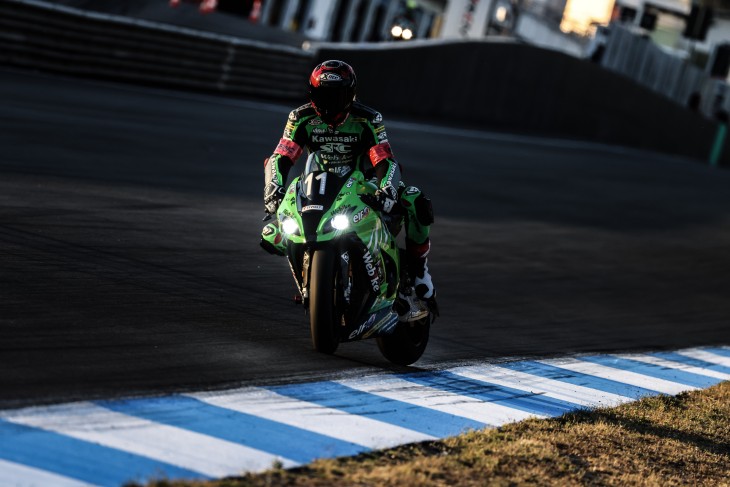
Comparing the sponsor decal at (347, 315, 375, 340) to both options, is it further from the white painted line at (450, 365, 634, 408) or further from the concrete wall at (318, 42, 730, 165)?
the concrete wall at (318, 42, 730, 165)

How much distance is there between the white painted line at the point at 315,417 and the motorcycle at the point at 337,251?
32.1 inches

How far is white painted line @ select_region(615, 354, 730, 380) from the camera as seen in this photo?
1055 cm

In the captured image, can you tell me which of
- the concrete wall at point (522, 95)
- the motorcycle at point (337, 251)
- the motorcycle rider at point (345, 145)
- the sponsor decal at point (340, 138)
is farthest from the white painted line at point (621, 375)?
the concrete wall at point (522, 95)

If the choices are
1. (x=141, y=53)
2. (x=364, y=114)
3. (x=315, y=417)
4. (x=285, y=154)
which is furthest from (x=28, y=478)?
(x=141, y=53)

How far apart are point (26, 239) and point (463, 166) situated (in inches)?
549

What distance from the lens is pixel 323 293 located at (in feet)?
23.9

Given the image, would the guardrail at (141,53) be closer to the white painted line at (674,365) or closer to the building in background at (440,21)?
the building in background at (440,21)

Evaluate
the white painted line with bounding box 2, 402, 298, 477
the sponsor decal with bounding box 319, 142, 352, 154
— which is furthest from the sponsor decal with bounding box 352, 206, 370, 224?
the white painted line with bounding box 2, 402, 298, 477

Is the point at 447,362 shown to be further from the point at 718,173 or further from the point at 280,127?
the point at 718,173

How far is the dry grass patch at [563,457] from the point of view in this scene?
18.3 feet

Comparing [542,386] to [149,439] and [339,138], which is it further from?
[149,439]

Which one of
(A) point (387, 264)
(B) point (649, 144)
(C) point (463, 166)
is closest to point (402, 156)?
(C) point (463, 166)

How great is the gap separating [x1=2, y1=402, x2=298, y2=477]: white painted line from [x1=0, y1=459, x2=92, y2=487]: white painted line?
1.68 feet

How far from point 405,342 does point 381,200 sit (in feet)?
3.90
